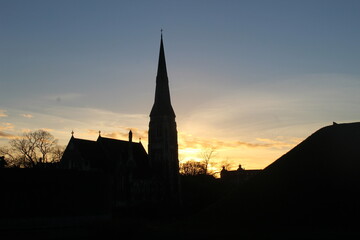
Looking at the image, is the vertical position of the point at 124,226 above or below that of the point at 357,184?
below

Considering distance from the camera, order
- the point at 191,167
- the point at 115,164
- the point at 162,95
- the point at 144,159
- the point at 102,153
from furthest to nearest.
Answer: the point at 191,167 < the point at 144,159 < the point at 162,95 < the point at 102,153 < the point at 115,164

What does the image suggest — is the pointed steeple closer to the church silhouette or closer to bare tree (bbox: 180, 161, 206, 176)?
the church silhouette

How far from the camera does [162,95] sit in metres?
67.1

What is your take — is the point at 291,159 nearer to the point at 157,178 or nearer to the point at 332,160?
the point at 332,160

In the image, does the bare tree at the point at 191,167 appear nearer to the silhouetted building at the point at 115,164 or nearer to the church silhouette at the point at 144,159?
the church silhouette at the point at 144,159

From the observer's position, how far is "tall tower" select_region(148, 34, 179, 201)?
64625 millimetres

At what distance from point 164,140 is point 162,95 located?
814 cm

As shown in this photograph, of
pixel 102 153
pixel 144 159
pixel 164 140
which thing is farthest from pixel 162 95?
pixel 102 153

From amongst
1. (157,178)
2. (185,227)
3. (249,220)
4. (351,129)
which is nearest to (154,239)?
(185,227)

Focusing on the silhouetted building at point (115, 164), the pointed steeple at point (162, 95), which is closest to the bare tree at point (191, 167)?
the pointed steeple at point (162, 95)

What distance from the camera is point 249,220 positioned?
26422 mm

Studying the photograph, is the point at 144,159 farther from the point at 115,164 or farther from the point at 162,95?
the point at 162,95

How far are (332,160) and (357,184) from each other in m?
2.61

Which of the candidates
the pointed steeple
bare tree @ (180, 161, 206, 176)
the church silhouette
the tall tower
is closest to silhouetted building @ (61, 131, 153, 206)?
the church silhouette
